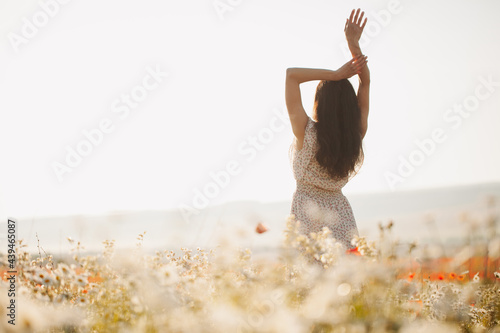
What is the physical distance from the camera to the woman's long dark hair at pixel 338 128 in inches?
132

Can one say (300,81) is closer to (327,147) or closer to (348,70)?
(348,70)

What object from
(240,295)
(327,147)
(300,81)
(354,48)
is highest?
(354,48)

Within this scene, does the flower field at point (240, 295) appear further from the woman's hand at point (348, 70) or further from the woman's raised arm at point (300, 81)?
the woman's hand at point (348, 70)

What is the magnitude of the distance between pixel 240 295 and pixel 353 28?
290 centimetres

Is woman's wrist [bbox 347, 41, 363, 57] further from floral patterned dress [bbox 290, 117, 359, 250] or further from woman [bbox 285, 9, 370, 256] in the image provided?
floral patterned dress [bbox 290, 117, 359, 250]

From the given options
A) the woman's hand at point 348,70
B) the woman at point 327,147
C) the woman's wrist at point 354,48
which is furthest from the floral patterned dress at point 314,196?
the woman's wrist at point 354,48

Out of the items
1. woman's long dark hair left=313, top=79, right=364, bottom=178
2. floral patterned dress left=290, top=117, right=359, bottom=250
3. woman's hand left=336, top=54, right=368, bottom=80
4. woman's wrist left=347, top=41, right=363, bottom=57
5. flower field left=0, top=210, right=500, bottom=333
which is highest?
woman's wrist left=347, top=41, right=363, bottom=57

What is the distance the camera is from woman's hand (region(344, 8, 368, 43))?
387 centimetres

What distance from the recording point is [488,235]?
153 inches

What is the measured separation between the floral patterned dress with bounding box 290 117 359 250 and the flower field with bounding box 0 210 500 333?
445 mm

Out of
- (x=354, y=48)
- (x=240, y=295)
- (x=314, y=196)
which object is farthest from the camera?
(x=354, y=48)

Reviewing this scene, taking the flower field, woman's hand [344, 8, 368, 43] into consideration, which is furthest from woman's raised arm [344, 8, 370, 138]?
the flower field

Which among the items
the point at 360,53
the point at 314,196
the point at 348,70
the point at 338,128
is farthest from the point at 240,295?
the point at 360,53

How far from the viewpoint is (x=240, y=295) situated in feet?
5.97
